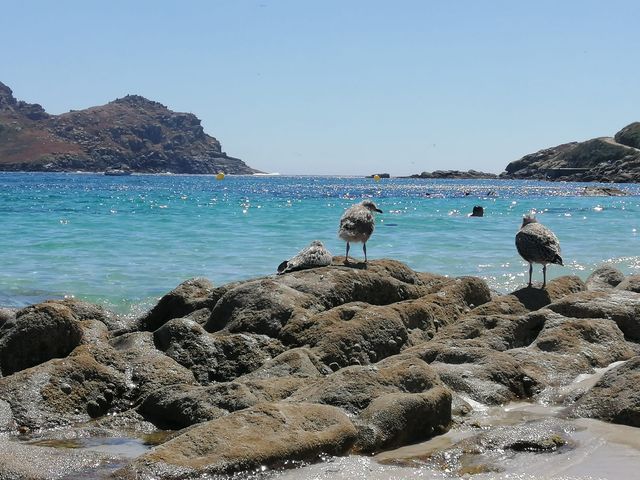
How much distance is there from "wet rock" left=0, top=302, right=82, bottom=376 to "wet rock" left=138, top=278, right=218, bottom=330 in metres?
2.26

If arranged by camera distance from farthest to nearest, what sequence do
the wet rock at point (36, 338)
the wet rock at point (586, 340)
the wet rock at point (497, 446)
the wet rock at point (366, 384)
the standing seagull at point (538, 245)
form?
the standing seagull at point (538, 245) → the wet rock at point (586, 340) → the wet rock at point (36, 338) → the wet rock at point (366, 384) → the wet rock at point (497, 446)

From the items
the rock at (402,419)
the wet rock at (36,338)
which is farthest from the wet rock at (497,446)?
the wet rock at (36,338)

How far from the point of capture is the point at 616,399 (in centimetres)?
659

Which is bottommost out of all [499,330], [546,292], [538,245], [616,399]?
[616,399]

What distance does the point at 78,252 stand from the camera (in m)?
22.4

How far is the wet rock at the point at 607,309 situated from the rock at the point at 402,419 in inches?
153

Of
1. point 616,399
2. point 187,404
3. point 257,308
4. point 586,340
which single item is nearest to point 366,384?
point 187,404

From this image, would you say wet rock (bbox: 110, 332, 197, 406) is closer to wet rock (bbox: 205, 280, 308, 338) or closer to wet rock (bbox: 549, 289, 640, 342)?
wet rock (bbox: 205, 280, 308, 338)

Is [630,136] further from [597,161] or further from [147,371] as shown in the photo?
[147,371]

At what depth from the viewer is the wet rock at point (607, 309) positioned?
31.3 feet

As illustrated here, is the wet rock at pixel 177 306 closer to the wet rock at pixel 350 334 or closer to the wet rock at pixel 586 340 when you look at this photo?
the wet rock at pixel 350 334

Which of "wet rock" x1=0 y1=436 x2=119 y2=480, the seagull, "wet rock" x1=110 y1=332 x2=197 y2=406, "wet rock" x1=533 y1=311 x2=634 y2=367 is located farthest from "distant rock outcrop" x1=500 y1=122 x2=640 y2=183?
"wet rock" x1=0 y1=436 x2=119 y2=480

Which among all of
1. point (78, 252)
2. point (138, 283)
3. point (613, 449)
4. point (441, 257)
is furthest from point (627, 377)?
point (78, 252)

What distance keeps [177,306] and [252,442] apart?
5.66m
